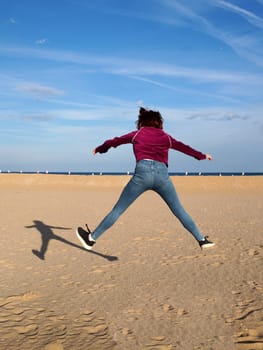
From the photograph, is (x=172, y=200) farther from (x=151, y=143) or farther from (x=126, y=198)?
(x=151, y=143)

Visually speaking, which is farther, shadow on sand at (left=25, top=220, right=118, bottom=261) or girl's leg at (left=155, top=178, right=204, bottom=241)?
shadow on sand at (left=25, top=220, right=118, bottom=261)

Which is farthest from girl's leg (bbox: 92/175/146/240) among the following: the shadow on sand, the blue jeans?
the shadow on sand

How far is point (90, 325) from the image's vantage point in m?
4.18

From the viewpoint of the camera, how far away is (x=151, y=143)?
5.11m

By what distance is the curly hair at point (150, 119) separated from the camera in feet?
17.3

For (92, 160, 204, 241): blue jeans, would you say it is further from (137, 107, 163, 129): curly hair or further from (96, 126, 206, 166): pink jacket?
(137, 107, 163, 129): curly hair

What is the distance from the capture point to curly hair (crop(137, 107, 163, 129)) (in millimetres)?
5258

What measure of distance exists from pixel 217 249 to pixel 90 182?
122ft

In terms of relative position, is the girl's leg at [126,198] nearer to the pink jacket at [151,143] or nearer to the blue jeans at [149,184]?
the blue jeans at [149,184]

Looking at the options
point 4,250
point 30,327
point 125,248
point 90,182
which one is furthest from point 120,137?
point 90,182

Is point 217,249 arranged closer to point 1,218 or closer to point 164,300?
point 164,300

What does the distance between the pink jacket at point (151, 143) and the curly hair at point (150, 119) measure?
82 mm

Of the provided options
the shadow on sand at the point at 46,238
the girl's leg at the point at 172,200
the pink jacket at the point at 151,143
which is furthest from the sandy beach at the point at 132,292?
the pink jacket at the point at 151,143

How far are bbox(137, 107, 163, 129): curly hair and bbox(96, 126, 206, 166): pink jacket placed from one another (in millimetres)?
82
